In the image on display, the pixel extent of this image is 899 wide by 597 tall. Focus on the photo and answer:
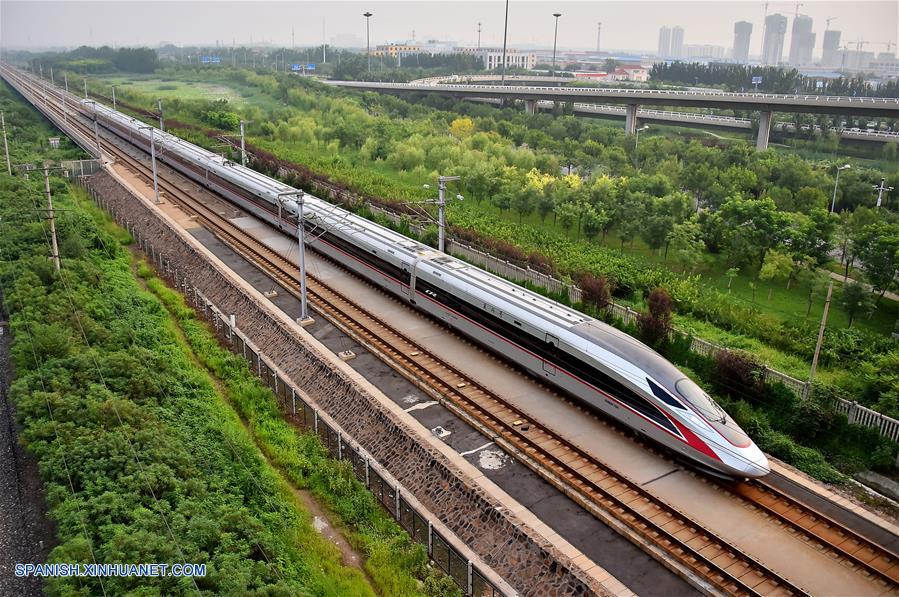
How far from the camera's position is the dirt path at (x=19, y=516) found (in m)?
14.7

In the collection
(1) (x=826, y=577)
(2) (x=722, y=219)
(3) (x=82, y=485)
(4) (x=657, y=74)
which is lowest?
(1) (x=826, y=577)

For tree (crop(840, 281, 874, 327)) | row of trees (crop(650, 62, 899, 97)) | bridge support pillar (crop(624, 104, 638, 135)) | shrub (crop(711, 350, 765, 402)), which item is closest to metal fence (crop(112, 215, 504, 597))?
shrub (crop(711, 350, 765, 402))

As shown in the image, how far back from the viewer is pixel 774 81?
123250 mm

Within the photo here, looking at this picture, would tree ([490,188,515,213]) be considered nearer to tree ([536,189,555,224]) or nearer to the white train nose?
tree ([536,189,555,224])

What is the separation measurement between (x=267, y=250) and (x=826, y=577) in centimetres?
Answer: 3135

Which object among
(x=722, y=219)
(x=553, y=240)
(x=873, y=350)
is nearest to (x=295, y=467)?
(x=873, y=350)

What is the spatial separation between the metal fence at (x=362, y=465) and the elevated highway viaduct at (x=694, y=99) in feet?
202

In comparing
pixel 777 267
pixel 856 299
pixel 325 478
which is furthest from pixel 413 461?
pixel 777 267

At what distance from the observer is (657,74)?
162625 millimetres

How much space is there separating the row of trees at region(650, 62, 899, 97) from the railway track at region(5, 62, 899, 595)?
10582 cm

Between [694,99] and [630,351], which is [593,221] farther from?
[694,99]

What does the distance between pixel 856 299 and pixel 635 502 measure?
17574mm

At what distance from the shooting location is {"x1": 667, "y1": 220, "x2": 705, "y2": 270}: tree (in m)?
36.7

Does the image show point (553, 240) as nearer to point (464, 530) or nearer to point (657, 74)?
point (464, 530)
